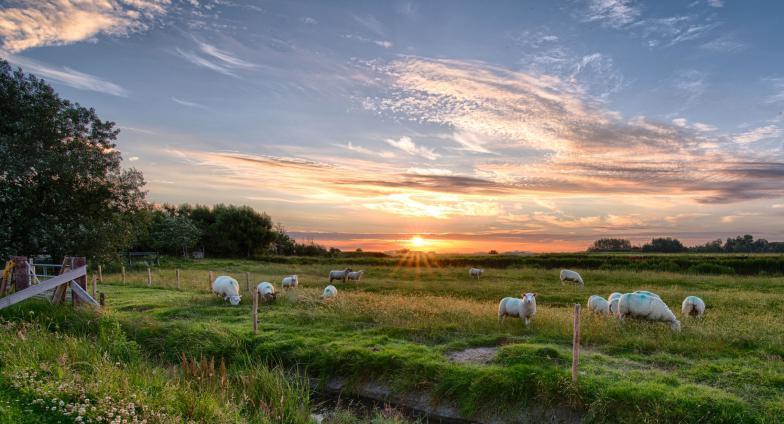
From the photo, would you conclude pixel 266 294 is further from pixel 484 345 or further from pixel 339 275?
pixel 339 275

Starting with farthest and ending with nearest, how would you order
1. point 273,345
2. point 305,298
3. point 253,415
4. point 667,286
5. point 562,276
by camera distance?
point 562,276 < point 667,286 < point 305,298 < point 273,345 < point 253,415

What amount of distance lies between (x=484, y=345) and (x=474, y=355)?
39.9 inches

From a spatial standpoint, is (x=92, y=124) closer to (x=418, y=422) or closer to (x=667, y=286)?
(x=418, y=422)

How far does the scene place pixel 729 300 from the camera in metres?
23.0

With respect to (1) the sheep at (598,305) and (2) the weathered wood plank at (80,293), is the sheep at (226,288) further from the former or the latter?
(1) the sheep at (598,305)

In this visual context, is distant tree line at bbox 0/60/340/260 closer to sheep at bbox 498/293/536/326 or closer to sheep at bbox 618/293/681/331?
sheep at bbox 498/293/536/326

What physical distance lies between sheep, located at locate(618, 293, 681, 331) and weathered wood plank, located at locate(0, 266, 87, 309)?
62.9ft

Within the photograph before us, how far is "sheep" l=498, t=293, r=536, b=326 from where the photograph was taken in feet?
52.4

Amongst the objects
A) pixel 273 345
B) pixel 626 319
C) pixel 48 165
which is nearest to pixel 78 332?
pixel 273 345

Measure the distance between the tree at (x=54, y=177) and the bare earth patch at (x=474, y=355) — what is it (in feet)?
92.5

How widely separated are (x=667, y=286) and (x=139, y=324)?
31920 mm

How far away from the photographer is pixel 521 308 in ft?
53.3

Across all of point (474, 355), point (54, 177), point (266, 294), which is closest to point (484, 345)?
point (474, 355)

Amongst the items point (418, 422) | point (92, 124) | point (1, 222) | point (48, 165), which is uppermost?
point (92, 124)
